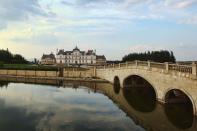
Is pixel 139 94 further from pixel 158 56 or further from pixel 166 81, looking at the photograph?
pixel 158 56

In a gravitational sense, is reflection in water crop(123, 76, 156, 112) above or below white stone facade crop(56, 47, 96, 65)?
below

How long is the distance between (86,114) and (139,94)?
1331 centimetres

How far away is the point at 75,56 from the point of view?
172 meters

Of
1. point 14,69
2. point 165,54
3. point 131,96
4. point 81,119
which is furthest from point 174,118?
point 165,54

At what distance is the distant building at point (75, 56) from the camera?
171 metres

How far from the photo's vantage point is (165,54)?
83.9 metres

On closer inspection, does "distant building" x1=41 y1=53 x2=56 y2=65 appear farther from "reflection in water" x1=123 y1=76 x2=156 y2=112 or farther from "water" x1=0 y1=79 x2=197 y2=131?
"water" x1=0 y1=79 x2=197 y2=131

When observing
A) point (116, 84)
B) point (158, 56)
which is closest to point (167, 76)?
point (116, 84)

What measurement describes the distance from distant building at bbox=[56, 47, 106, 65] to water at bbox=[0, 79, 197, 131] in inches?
5306

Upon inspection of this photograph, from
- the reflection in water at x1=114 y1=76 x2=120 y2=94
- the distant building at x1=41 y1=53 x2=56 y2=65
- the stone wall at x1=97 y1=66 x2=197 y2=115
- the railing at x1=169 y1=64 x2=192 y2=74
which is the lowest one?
the reflection in water at x1=114 y1=76 x2=120 y2=94

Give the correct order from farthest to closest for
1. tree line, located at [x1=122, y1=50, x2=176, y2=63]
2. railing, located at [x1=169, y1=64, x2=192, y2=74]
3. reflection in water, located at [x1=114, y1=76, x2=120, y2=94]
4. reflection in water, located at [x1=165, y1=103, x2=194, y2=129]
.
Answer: tree line, located at [x1=122, y1=50, x2=176, y2=63] → reflection in water, located at [x1=114, y1=76, x2=120, y2=94] → railing, located at [x1=169, y1=64, x2=192, y2=74] → reflection in water, located at [x1=165, y1=103, x2=194, y2=129]

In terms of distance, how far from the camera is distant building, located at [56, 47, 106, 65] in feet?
562

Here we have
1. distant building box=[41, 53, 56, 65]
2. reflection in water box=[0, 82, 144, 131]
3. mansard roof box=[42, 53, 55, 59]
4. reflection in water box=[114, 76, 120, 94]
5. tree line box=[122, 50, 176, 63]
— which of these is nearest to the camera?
reflection in water box=[0, 82, 144, 131]

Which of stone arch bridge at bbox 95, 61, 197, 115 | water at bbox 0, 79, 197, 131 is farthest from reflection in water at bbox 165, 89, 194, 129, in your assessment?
stone arch bridge at bbox 95, 61, 197, 115
